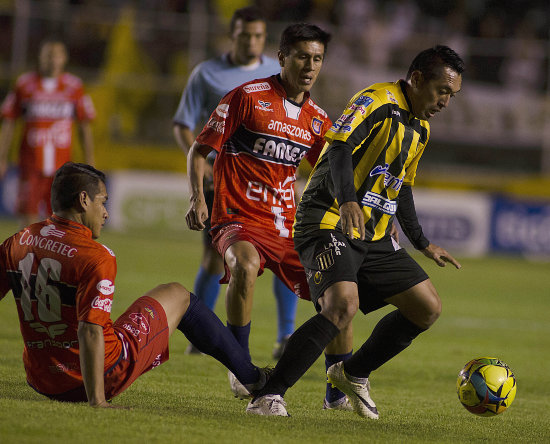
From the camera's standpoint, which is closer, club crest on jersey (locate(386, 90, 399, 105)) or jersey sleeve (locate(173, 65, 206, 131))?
club crest on jersey (locate(386, 90, 399, 105))

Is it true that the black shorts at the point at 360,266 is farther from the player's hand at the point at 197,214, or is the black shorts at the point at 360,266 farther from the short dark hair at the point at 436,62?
the short dark hair at the point at 436,62

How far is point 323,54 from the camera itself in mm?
5578

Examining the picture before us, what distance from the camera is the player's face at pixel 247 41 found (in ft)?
22.6

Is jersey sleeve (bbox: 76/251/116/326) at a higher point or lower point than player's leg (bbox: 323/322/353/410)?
higher

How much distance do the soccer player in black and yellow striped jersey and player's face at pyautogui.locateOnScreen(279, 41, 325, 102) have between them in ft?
2.31

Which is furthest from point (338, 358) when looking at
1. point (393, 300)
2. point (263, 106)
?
point (263, 106)

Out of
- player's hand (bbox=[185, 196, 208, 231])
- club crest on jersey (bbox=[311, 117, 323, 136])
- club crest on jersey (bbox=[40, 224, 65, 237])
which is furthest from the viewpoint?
club crest on jersey (bbox=[311, 117, 323, 136])

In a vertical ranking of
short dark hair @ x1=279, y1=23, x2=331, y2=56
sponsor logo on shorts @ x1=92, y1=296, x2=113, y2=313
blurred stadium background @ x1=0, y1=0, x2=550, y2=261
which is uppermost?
short dark hair @ x1=279, y1=23, x2=331, y2=56

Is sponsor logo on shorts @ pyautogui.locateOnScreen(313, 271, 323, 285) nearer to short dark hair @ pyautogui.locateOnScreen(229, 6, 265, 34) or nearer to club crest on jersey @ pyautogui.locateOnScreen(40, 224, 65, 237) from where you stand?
club crest on jersey @ pyautogui.locateOnScreen(40, 224, 65, 237)

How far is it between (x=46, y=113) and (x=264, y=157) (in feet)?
18.3

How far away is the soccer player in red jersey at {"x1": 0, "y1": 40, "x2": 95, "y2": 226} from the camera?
33.6ft

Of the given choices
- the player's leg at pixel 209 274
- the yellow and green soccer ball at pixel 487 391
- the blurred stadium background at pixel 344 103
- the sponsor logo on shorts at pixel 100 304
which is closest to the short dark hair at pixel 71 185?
the sponsor logo on shorts at pixel 100 304

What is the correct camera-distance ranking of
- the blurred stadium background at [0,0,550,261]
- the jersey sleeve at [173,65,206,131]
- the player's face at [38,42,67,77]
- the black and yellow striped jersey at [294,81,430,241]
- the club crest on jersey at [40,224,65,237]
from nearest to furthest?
the club crest on jersey at [40,224,65,237]
the black and yellow striped jersey at [294,81,430,241]
the jersey sleeve at [173,65,206,131]
the player's face at [38,42,67,77]
the blurred stadium background at [0,0,550,261]

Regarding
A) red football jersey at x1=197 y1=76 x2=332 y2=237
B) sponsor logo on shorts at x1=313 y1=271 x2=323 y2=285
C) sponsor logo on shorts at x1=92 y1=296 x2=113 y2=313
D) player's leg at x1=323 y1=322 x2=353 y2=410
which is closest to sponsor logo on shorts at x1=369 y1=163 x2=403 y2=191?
sponsor logo on shorts at x1=313 y1=271 x2=323 y2=285
